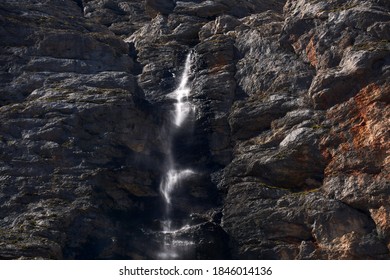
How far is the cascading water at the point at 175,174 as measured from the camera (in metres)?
42.6

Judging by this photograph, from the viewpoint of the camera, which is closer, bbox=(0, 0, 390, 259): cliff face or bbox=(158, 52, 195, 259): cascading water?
bbox=(0, 0, 390, 259): cliff face

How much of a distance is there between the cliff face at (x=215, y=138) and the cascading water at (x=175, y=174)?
1.65ft

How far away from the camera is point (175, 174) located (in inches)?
A: 1874

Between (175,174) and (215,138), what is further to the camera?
(215,138)

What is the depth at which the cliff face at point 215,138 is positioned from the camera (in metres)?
40.7

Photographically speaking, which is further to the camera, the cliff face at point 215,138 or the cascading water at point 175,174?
the cascading water at point 175,174

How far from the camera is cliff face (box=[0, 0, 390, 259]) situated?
→ 40.7m

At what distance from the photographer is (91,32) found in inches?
2359

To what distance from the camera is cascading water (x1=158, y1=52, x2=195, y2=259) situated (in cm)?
4256

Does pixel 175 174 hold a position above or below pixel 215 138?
below

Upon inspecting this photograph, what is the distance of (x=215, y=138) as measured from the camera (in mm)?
48656

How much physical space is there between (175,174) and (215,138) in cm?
365

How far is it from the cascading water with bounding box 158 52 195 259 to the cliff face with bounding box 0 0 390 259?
1.65 ft
